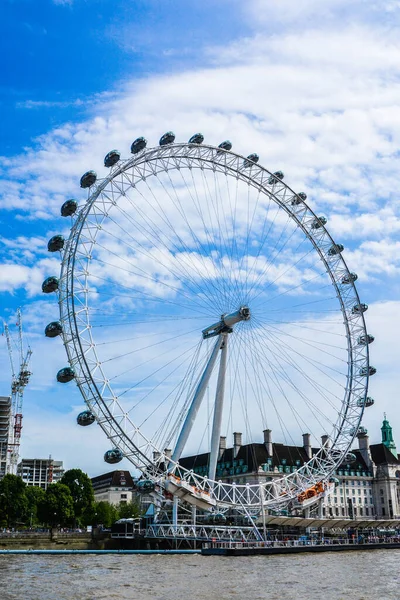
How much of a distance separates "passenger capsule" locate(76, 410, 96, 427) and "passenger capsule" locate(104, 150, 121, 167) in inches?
856

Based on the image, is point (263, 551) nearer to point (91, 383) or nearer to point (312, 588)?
point (91, 383)

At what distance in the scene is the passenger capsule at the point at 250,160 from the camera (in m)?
73.3

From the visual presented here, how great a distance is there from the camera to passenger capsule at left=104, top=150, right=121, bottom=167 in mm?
61031

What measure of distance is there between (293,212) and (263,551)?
122 feet

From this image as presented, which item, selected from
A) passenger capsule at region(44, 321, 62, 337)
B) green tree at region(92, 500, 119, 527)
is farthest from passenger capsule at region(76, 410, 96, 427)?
green tree at region(92, 500, 119, 527)

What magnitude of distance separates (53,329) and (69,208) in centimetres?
1039

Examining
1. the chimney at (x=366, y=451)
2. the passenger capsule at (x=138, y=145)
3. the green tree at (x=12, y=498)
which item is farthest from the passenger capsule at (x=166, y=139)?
the chimney at (x=366, y=451)

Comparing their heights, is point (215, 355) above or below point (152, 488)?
above

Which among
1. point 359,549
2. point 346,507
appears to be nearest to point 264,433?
point 346,507

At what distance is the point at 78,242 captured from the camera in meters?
58.1

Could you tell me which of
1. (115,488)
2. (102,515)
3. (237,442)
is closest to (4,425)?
(115,488)

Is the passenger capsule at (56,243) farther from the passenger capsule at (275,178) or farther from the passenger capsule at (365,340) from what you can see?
the passenger capsule at (365,340)

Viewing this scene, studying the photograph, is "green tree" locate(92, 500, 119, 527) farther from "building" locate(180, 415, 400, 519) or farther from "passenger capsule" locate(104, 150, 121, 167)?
"passenger capsule" locate(104, 150, 121, 167)

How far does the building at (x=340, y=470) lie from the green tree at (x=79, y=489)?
111 feet
